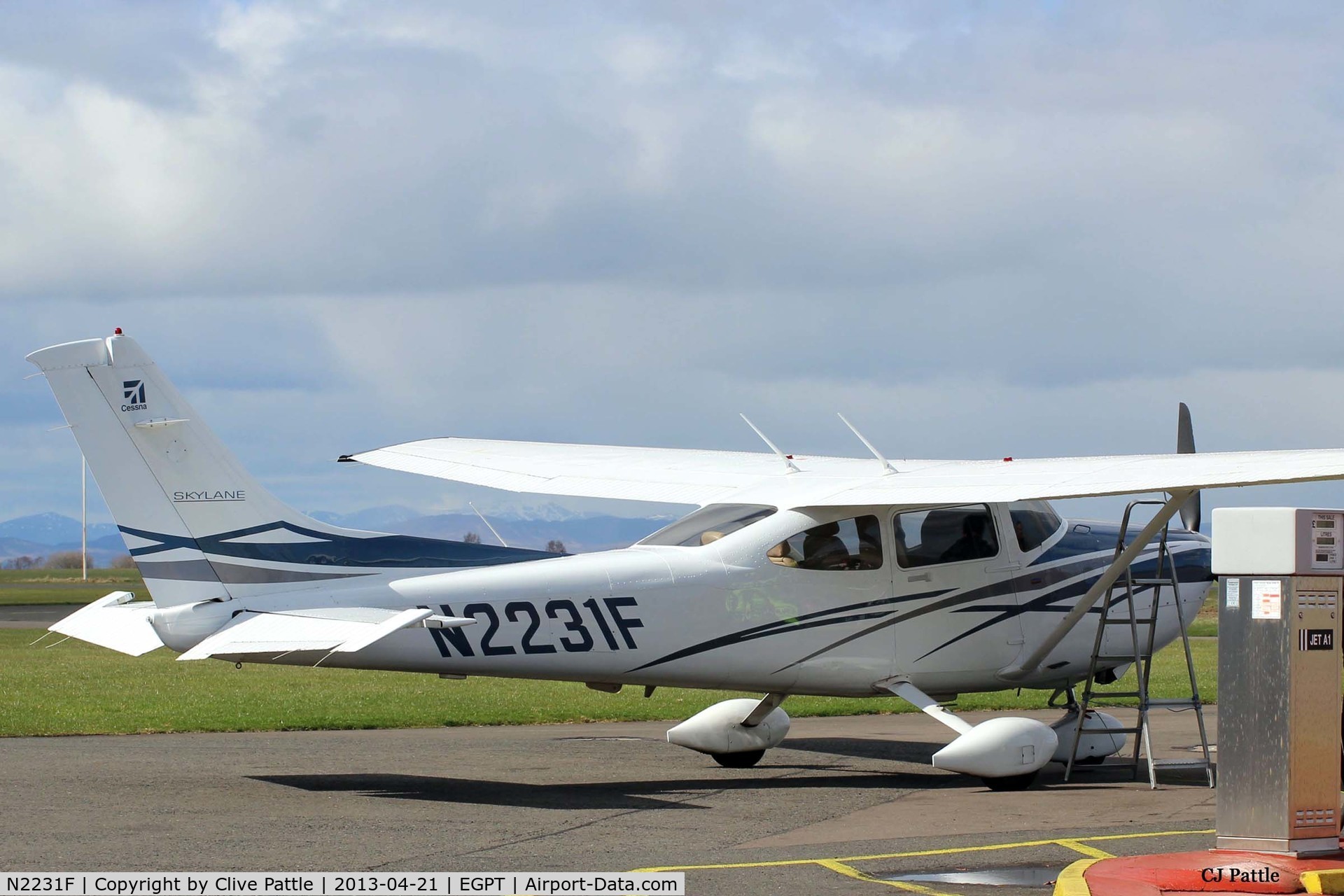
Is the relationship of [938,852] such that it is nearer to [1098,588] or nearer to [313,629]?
[1098,588]

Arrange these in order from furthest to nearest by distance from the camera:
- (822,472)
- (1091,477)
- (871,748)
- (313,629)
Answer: (871,748), (822,472), (1091,477), (313,629)

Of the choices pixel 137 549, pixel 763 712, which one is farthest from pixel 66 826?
pixel 763 712

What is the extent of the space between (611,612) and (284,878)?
4.36m

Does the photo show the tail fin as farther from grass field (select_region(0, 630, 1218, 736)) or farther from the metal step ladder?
the metal step ladder

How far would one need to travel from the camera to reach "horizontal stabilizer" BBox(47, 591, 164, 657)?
11383mm

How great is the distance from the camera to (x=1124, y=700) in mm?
20891

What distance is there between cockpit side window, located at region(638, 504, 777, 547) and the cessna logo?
13.6ft

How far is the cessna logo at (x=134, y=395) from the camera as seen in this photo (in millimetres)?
11531

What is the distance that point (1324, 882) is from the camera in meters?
7.70

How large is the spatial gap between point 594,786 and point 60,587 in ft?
285

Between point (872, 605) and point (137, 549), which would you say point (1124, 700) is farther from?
point (137, 549)

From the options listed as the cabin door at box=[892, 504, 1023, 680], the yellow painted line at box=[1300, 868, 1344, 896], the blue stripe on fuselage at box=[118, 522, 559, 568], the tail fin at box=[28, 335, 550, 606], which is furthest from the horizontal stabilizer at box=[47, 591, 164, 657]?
the yellow painted line at box=[1300, 868, 1344, 896]

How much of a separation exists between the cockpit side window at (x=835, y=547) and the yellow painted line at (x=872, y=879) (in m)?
4.06

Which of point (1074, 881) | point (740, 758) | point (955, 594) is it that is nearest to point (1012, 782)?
point (955, 594)
